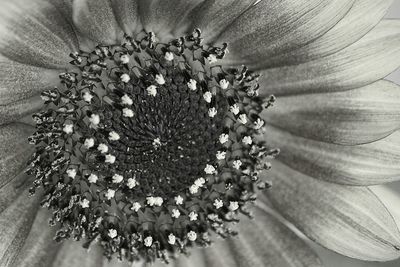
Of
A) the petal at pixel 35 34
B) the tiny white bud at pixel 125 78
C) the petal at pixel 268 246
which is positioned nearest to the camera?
the petal at pixel 35 34

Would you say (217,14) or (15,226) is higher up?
(217,14)

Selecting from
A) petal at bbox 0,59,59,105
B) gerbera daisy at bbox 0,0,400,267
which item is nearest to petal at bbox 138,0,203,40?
gerbera daisy at bbox 0,0,400,267

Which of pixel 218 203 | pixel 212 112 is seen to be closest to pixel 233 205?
pixel 218 203

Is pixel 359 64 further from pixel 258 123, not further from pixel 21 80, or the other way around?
pixel 21 80

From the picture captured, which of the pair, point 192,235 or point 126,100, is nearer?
point 126,100

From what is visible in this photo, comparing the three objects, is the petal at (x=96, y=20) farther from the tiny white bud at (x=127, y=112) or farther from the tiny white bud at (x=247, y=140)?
the tiny white bud at (x=247, y=140)

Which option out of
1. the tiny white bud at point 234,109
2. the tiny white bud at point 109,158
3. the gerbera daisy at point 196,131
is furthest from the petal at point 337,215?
the tiny white bud at point 109,158

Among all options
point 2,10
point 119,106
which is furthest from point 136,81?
point 2,10

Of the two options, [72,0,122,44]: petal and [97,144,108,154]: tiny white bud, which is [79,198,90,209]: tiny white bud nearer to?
[97,144,108,154]: tiny white bud
